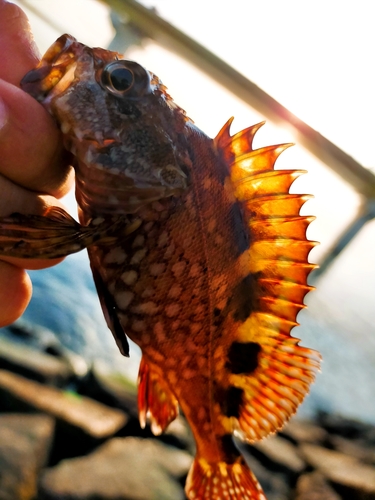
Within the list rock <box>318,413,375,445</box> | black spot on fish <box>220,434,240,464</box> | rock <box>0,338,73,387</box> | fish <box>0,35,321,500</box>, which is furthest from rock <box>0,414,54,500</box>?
rock <box>318,413,375,445</box>

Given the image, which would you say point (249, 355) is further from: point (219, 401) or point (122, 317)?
point (122, 317)

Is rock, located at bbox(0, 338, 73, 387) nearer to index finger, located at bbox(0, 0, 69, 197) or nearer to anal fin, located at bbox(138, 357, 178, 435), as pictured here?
anal fin, located at bbox(138, 357, 178, 435)

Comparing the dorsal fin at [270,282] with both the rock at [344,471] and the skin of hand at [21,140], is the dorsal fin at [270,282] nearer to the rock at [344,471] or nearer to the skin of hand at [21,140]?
the skin of hand at [21,140]

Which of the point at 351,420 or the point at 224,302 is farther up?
the point at 224,302

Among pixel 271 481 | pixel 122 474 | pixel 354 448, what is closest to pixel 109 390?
pixel 122 474

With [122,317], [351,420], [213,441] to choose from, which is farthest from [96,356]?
[351,420]

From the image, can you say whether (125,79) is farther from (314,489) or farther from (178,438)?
(314,489)
